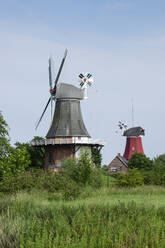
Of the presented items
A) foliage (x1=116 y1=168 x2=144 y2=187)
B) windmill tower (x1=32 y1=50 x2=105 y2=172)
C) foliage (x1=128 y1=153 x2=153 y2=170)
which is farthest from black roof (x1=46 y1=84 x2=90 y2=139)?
foliage (x1=128 y1=153 x2=153 y2=170)

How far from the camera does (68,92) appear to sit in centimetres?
4766

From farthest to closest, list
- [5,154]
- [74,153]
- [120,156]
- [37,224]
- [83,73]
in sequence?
[120,156]
[83,73]
[74,153]
[5,154]
[37,224]

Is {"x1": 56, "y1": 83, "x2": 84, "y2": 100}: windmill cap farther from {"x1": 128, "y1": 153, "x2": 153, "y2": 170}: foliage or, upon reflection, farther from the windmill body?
the windmill body

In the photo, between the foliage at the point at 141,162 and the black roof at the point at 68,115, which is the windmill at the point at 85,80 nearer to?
the black roof at the point at 68,115

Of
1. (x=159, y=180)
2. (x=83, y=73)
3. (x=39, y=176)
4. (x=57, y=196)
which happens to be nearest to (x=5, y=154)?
(x=39, y=176)

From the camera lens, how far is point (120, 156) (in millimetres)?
70438

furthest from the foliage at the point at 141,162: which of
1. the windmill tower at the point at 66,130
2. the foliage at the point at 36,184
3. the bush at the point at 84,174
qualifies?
the foliage at the point at 36,184

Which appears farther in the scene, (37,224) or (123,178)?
(123,178)

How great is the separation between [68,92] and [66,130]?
434 centimetres

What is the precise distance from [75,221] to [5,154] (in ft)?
72.3

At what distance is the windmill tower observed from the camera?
151ft

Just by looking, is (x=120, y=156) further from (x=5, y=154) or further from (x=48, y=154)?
(x=5, y=154)

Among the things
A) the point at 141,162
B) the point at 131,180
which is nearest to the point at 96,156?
the point at 141,162

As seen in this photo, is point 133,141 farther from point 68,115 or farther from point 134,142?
point 68,115
